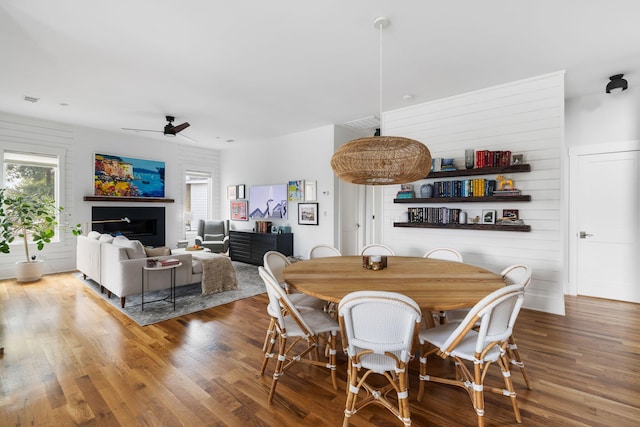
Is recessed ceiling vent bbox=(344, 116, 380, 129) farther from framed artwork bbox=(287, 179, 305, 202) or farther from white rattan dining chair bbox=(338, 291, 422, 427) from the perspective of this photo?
white rattan dining chair bbox=(338, 291, 422, 427)

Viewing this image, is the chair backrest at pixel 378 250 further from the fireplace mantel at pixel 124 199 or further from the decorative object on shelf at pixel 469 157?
the fireplace mantel at pixel 124 199

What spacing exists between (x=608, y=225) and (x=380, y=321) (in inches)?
171

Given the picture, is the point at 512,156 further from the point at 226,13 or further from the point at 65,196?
the point at 65,196

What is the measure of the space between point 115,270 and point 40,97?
9.46 ft

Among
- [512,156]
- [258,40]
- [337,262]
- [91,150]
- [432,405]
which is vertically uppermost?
[258,40]

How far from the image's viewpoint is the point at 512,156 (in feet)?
12.2

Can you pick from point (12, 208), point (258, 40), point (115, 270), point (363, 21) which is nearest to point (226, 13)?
point (258, 40)

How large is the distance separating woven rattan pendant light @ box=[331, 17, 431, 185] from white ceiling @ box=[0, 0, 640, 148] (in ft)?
1.78

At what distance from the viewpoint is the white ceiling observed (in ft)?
8.02

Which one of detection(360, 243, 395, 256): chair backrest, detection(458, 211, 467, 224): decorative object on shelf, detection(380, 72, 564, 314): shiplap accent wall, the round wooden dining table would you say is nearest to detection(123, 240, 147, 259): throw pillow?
the round wooden dining table

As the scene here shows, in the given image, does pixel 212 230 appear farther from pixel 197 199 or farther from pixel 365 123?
pixel 365 123

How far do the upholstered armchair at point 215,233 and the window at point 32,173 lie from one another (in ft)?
9.05

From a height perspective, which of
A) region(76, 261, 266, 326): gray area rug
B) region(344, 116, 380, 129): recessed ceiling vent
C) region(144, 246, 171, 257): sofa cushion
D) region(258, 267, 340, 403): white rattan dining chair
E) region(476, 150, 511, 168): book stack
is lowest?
region(76, 261, 266, 326): gray area rug

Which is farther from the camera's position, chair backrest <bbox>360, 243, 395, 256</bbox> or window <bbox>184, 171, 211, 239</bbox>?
window <bbox>184, 171, 211, 239</bbox>
